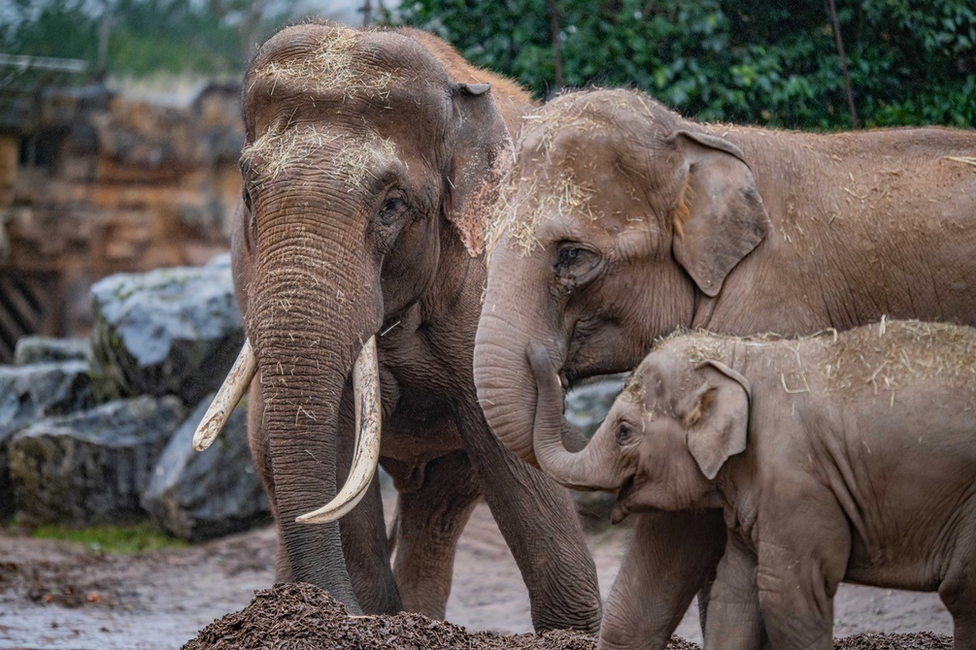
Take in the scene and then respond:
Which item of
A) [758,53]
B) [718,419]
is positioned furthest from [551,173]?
[758,53]

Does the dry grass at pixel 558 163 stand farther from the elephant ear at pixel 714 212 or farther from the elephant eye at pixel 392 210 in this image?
the elephant eye at pixel 392 210

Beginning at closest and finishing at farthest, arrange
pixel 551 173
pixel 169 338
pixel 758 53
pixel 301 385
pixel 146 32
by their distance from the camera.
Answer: pixel 551 173
pixel 301 385
pixel 758 53
pixel 169 338
pixel 146 32

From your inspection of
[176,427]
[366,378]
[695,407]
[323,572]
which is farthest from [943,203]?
[176,427]

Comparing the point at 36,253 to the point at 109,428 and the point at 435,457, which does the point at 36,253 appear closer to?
the point at 109,428

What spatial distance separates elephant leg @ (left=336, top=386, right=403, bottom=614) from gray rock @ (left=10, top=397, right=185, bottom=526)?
21.7ft

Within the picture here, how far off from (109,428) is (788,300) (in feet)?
30.7

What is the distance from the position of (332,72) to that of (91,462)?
7780mm

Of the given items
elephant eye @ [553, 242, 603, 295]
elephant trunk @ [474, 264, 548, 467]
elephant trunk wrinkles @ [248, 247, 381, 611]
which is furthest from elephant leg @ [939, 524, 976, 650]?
elephant trunk wrinkles @ [248, 247, 381, 611]

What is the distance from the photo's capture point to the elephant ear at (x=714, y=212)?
4672 mm

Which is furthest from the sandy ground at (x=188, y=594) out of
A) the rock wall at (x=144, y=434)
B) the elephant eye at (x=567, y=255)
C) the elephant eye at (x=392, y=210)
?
the elephant eye at (x=567, y=255)

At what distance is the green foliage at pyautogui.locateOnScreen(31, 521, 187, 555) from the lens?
1223 cm

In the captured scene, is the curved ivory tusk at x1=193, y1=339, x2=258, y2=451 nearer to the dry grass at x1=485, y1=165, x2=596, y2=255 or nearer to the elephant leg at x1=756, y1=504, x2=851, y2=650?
the dry grass at x1=485, y1=165, x2=596, y2=255

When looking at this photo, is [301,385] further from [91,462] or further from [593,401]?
[91,462]

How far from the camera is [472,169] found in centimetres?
619
